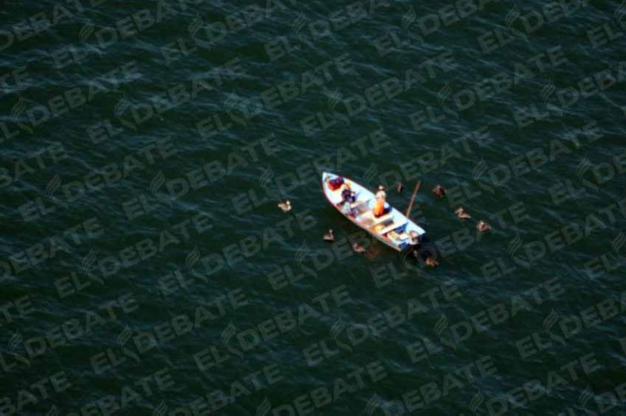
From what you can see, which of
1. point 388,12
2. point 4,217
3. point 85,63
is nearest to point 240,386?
point 4,217

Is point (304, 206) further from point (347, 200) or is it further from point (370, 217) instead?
point (370, 217)

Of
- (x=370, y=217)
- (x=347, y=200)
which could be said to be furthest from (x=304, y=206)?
(x=370, y=217)

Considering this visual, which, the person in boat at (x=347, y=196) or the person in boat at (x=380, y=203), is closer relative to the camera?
the person in boat at (x=380, y=203)

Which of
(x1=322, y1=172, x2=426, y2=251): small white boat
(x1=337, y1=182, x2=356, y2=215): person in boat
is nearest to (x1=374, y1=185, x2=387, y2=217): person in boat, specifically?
(x1=322, y1=172, x2=426, y2=251): small white boat

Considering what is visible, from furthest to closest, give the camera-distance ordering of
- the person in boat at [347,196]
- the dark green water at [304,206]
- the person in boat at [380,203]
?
the person in boat at [347,196]
the person in boat at [380,203]
the dark green water at [304,206]

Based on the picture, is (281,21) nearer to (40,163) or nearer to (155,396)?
(40,163)

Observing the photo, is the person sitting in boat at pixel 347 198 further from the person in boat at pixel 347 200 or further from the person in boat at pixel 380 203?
the person in boat at pixel 380 203

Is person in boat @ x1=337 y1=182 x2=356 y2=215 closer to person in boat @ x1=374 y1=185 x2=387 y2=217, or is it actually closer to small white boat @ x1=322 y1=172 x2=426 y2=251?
small white boat @ x1=322 y1=172 x2=426 y2=251

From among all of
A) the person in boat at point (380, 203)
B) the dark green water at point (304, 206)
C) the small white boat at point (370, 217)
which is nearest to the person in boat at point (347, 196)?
the small white boat at point (370, 217)
